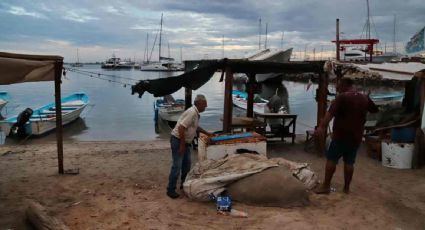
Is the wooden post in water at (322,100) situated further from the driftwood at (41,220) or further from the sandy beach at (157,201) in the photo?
the driftwood at (41,220)

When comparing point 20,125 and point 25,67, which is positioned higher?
point 25,67

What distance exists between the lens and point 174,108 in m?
19.2

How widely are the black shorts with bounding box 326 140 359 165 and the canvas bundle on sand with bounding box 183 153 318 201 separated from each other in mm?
613

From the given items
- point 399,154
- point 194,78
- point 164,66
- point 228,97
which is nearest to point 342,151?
point 399,154

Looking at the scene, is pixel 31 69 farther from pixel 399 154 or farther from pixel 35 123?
pixel 35 123

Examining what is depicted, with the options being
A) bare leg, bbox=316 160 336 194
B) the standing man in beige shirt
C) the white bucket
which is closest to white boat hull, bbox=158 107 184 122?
the white bucket

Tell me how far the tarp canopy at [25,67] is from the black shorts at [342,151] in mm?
4921

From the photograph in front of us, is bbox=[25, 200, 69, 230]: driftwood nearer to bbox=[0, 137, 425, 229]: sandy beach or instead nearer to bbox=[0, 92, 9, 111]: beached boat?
bbox=[0, 137, 425, 229]: sandy beach

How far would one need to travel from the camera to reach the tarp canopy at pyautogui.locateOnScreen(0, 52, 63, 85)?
17.8 feet

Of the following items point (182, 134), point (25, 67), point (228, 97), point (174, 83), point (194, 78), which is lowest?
point (182, 134)

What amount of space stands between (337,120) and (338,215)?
1505 millimetres

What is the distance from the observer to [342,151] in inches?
236

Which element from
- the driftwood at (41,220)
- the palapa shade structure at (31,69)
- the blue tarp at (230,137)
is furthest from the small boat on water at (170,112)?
the driftwood at (41,220)

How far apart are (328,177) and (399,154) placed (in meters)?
2.93
